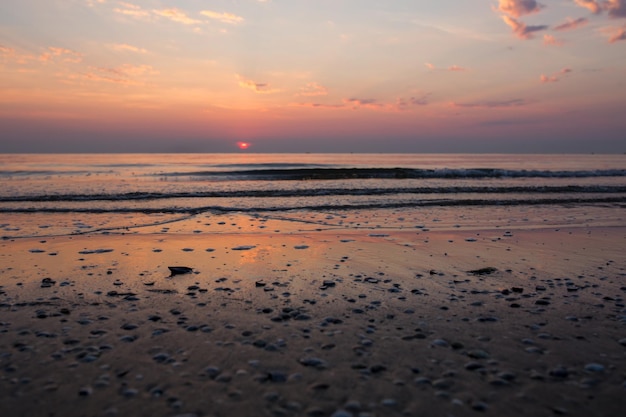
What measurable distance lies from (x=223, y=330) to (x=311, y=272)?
288 centimetres

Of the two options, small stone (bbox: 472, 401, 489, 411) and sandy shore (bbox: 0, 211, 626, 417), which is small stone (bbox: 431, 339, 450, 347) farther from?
small stone (bbox: 472, 401, 489, 411)

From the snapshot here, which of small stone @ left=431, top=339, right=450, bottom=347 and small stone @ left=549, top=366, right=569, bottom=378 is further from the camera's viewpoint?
small stone @ left=431, top=339, right=450, bottom=347

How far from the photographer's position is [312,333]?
4586mm

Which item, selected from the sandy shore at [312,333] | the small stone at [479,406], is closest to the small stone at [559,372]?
the sandy shore at [312,333]

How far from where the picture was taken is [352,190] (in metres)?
24.1

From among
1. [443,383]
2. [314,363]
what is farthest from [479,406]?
[314,363]

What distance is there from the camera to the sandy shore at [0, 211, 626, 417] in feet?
10.8

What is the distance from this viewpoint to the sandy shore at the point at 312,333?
329 centimetres

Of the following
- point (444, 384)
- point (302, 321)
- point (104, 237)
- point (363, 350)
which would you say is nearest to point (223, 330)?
point (302, 321)

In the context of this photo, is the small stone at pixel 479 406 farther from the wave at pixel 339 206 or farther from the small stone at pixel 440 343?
the wave at pixel 339 206

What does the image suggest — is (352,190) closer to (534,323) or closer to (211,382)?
(534,323)

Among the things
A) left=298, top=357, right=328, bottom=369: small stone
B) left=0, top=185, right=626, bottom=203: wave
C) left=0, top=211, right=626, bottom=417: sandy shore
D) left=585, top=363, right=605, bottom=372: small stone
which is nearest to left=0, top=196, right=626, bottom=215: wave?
left=0, top=185, right=626, bottom=203: wave

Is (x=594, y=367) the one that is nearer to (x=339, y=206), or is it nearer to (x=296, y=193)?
(x=339, y=206)

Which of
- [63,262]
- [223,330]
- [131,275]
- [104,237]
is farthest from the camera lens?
[104,237]
